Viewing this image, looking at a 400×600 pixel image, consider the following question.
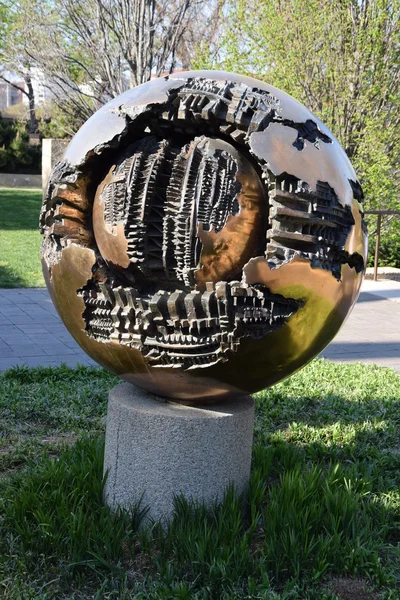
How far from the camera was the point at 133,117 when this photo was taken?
113 inches

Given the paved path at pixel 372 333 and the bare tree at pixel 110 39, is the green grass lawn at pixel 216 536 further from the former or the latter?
the bare tree at pixel 110 39

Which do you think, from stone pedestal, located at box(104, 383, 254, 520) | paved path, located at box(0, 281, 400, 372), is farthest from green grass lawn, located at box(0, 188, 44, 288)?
stone pedestal, located at box(104, 383, 254, 520)

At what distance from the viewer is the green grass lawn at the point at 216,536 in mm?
2686

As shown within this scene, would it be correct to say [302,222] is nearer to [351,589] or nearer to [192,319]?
[192,319]

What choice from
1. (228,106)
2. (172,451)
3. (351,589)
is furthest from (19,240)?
(351,589)

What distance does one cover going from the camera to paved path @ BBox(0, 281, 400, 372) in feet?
20.9

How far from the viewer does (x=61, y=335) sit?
7109mm

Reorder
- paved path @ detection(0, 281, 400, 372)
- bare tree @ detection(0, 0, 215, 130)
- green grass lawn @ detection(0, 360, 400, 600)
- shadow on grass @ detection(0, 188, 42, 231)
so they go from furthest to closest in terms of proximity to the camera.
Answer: shadow on grass @ detection(0, 188, 42, 231), bare tree @ detection(0, 0, 215, 130), paved path @ detection(0, 281, 400, 372), green grass lawn @ detection(0, 360, 400, 600)

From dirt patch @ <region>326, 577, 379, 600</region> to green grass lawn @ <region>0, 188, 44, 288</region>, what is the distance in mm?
7764

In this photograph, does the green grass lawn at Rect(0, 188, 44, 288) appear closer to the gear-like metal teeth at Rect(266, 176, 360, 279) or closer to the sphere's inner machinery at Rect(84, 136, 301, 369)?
the sphere's inner machinery at Rect(84, 136, 301, 369)

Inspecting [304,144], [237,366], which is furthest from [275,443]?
[304,144]

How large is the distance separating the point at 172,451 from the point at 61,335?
428cm

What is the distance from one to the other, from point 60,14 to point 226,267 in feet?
41.7

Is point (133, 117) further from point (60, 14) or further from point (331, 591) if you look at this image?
point (60, 14)
